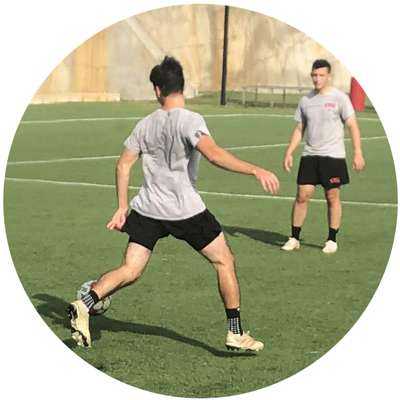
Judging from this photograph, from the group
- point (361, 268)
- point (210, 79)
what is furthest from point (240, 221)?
point (210, 79)

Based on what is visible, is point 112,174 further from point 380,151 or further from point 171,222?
point 171,222

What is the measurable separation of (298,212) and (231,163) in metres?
4.63

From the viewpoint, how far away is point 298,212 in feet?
40.3

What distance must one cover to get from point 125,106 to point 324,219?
1897 centimetres

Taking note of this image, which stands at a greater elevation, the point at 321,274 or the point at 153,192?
the point at 153,192

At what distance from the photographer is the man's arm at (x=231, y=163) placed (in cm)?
736

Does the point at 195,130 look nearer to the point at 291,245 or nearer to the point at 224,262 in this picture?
the point at 224,262

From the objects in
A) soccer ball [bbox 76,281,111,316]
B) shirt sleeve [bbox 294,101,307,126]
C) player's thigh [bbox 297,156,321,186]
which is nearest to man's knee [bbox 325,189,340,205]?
player's thigh [bbox 297,156,321,186]

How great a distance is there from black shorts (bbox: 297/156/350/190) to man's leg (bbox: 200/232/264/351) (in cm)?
392

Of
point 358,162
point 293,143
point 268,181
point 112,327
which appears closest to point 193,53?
point 293,143

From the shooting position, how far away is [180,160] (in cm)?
817

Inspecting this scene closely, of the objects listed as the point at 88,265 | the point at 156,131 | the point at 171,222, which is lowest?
the point at 88,265

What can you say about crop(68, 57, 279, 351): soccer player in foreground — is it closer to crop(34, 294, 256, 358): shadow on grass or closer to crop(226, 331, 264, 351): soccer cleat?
crop(226, 331, 264, 351): soccer cleat

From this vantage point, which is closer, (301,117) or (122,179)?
(122,179)
